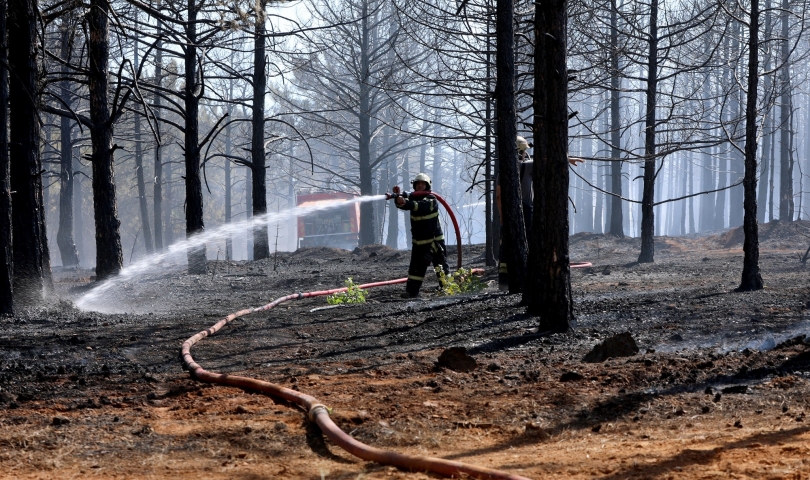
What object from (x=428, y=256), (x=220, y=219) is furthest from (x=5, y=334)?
(x=220, y=219)

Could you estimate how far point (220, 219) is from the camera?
59.0 meters

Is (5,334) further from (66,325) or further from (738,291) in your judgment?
(738,291)

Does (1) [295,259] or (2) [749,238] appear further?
(1) [295,259]

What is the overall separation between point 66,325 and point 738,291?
26.6ft

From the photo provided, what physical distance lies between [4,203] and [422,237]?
214 inches

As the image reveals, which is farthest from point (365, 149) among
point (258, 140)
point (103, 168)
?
point (103, 168)

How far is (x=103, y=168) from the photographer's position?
1439 centimetres

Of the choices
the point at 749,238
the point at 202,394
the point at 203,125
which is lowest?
the point at 202,394

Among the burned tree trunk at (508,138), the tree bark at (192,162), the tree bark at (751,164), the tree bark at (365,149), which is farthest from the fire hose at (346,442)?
the tree bark at (365,149)

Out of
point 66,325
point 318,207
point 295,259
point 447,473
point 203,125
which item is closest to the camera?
point 447,473

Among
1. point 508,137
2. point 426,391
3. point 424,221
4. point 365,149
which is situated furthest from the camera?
point 365,149

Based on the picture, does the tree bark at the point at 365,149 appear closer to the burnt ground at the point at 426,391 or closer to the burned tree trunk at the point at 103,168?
the burned tree trunk at the point at 103,168

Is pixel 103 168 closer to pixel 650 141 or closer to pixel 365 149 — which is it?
pixel 650 141

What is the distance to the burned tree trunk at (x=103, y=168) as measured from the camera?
1395 cm
